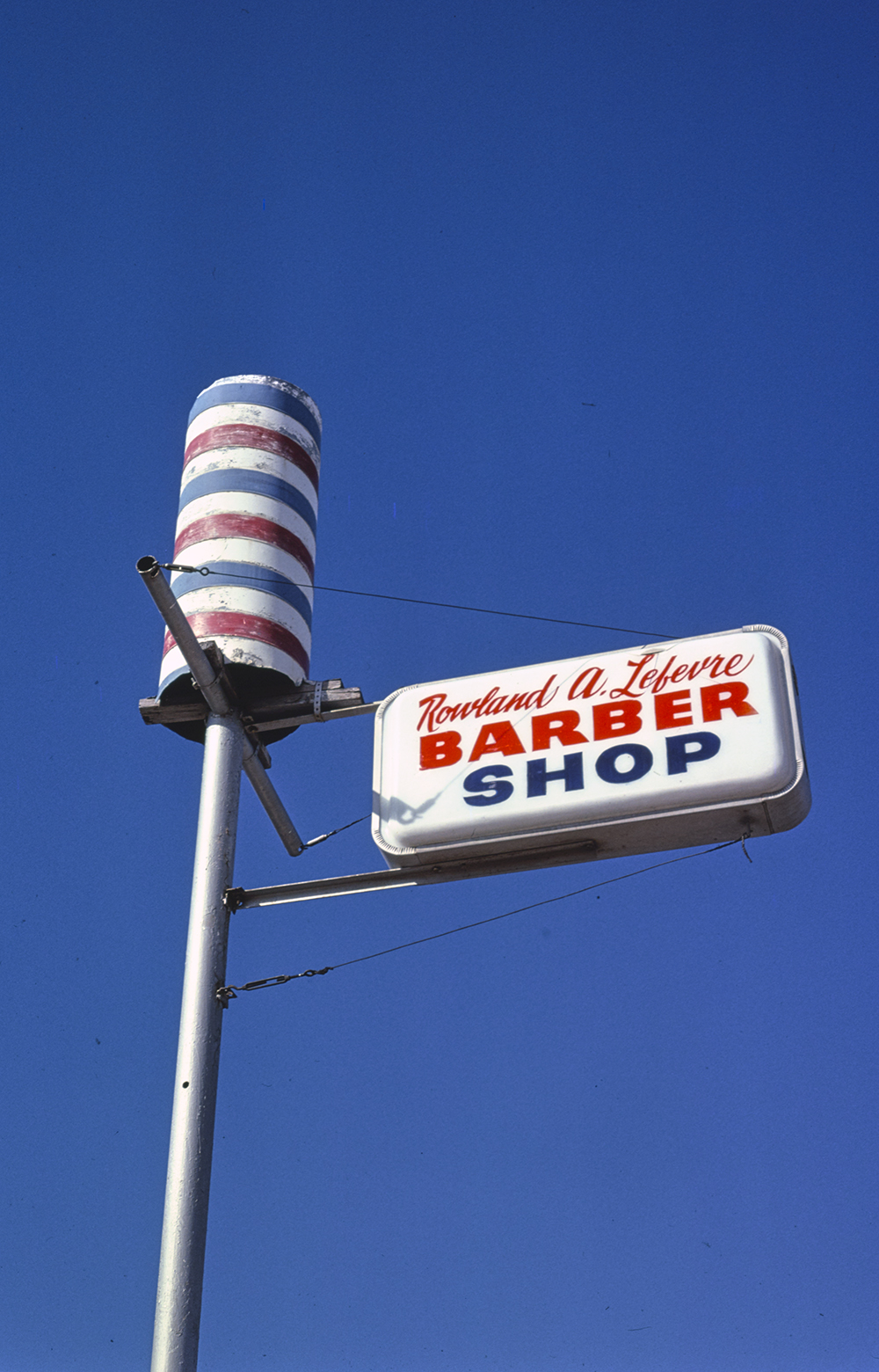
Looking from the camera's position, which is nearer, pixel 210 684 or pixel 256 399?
pixel 210 684

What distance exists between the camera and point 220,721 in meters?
11.9

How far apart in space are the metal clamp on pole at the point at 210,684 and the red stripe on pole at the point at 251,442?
5.72ft

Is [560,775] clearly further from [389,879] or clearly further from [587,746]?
[389,879]

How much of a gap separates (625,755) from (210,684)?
317cm

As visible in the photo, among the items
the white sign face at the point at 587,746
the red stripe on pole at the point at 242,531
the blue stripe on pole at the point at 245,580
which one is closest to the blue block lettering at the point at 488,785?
the white sign face at the point at 587,746

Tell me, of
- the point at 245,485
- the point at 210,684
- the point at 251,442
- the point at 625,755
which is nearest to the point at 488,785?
the point at 625,755

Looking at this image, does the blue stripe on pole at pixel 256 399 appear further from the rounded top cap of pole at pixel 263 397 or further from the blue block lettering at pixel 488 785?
the blue block lettering at pixel 488 785

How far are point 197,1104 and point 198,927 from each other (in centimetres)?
127

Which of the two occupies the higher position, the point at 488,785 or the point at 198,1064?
the point at 488,785

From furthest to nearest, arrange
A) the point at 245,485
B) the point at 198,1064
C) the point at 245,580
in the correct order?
the point at 245,485 → the point at 245,580 → the point at 198,1064

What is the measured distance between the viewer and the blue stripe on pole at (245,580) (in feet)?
40.4

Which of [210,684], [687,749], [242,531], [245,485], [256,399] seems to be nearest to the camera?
[687,749]

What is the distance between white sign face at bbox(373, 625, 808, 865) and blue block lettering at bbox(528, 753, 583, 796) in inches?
0.4

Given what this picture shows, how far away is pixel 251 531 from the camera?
41.2 ft
